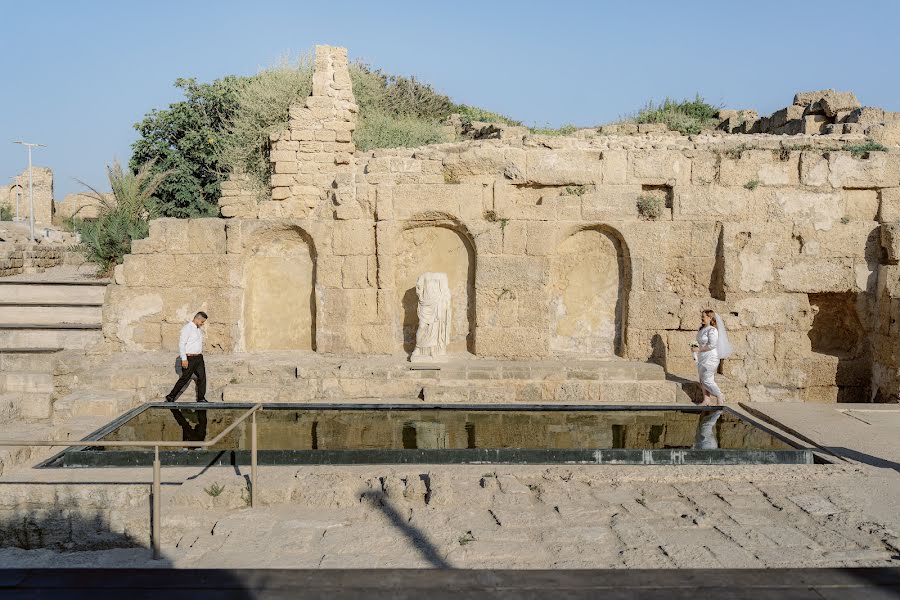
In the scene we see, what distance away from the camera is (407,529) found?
5.21 meters

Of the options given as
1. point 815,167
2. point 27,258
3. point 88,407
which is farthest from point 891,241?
point 27,258

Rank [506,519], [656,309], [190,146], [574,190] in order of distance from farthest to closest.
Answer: [190,146] < [574,190] < [656,309] < [506,519]

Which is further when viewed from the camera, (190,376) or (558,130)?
(558,130)

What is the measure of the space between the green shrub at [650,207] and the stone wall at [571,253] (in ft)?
0.11

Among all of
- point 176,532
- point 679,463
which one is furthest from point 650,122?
point 176,532

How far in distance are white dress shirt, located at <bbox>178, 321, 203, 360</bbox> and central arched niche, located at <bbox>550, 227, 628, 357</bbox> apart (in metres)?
5.13

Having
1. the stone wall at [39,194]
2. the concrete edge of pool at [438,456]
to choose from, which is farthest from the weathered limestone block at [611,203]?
the stone wall at [39,194]

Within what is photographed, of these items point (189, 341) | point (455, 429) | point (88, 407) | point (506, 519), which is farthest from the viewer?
point (189, 341)

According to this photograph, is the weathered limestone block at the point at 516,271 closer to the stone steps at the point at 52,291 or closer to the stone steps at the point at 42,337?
the stone steps at the point at 42,337

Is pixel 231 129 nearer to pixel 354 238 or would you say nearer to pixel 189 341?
pixel 354 238

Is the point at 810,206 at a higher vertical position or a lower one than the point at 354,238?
higher

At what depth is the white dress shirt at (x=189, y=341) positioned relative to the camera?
8820 mm

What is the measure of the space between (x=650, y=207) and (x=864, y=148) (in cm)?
330

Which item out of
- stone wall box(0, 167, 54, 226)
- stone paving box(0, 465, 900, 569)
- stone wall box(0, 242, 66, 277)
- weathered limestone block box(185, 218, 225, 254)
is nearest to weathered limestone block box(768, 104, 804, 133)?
stone paving box(0, 465, 900, 569)
